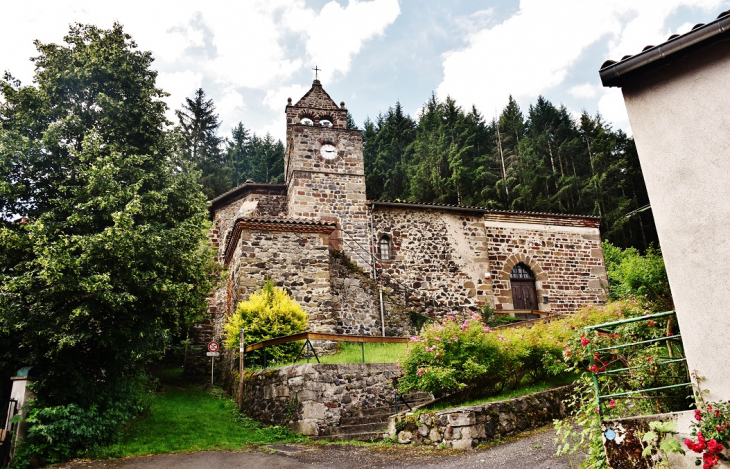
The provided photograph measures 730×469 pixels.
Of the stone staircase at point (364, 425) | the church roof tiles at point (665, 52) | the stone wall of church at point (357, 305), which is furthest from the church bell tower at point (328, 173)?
the church roof tiles at point (665, 52)

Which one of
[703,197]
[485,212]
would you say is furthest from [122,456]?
[485,212]

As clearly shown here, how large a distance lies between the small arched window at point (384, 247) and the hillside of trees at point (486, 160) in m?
11.4

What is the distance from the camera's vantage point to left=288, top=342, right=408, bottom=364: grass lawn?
1118 centimetres

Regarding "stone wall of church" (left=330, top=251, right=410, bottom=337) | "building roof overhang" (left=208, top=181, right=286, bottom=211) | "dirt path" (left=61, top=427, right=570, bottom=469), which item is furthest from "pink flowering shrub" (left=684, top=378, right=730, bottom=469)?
"building roof overhang" (left=208, top=181, right=286, bottom=211)

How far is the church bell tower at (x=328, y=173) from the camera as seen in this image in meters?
18.7

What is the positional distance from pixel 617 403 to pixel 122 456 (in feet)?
24.1

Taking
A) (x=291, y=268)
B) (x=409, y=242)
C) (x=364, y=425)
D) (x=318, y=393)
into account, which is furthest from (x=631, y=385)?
(x=409, y=242)

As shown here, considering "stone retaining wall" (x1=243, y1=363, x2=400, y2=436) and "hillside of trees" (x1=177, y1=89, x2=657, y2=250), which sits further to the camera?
"hillside of trees" (x1=177, y1=89, x2=657, y2=250)

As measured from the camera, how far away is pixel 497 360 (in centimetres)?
917

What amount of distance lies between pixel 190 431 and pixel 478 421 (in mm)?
5317

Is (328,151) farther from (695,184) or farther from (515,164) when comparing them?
(515,164)

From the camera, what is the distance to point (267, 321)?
1218 centimetres

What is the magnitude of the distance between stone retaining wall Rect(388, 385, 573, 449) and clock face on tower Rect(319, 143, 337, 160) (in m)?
12.2

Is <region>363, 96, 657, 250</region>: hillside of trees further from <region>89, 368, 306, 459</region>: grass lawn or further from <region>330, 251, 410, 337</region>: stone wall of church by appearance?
<region>89, 368, 306, 459</region>: grass lawn
